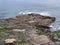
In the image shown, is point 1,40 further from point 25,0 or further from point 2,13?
point 25,0

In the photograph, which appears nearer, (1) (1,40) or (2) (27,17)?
(1) (1,40)

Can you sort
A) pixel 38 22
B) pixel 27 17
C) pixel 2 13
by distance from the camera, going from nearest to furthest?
pixel 38 22 < pixel 27 17 < pixel 2 13

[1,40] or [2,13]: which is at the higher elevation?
[1,40]

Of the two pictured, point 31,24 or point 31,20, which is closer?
point 31,24

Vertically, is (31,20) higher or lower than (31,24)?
lower

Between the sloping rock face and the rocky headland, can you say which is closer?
the rocky headland

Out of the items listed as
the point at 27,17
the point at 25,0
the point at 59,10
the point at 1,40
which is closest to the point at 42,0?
the point at 25,0

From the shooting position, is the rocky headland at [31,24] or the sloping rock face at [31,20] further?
the sloping rock face at [31,20]

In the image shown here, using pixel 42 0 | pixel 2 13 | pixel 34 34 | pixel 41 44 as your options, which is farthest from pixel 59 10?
pixel 41 44

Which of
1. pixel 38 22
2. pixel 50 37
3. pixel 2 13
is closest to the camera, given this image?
pixel 50 37
